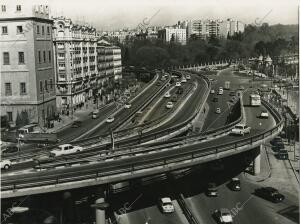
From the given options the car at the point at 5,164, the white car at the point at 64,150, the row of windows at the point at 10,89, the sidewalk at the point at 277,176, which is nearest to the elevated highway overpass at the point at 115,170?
the car at the point at 5,164

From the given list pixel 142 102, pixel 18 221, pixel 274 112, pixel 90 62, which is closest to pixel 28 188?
pixel 18 221

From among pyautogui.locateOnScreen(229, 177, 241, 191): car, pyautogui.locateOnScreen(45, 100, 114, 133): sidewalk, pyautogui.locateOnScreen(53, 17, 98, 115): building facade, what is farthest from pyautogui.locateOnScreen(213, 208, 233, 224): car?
pyautogui.locateOnScreen(53, 17, 98, 115): building facade

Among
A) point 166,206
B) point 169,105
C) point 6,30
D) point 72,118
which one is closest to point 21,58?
point 6,30

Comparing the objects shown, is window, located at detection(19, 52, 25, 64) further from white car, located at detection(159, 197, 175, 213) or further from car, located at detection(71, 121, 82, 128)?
white car, located at detection(159, 197, 175, 213)

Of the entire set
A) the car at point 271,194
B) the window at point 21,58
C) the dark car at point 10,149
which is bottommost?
the car at point 271,194

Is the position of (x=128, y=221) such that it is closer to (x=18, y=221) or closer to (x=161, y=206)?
(x=161, y=206)

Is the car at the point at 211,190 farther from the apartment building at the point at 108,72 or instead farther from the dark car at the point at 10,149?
the apartment building at the point at 108,72

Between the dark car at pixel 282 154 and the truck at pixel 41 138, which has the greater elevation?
the truck at pixel 41 138
